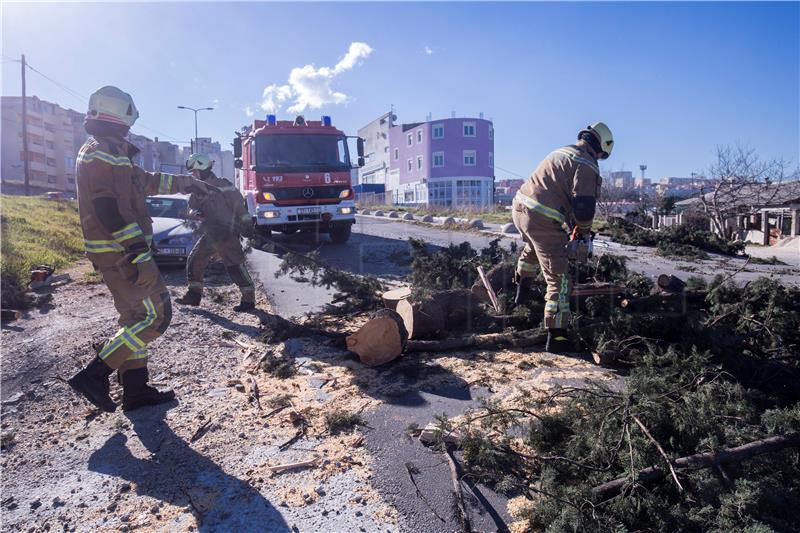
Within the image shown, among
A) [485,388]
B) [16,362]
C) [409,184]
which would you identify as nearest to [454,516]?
[485,388]

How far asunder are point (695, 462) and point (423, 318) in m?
2.72

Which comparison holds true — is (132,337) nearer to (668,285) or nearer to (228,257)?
(228,257)

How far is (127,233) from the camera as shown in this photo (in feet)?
12.0

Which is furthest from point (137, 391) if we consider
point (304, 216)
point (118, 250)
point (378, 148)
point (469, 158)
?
point (378, 148)

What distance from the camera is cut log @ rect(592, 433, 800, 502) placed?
240 centimetres

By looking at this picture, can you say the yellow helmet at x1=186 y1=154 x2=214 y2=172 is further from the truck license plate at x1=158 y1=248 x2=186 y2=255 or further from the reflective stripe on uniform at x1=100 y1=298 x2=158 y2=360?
the truck license plate at x1=158 y1=248 x2=186 y2=255

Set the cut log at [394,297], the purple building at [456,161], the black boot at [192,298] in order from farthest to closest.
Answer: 1. the purple building at [456,161]
2. the black boot at [192,298]
3. the cut log at [394,297]

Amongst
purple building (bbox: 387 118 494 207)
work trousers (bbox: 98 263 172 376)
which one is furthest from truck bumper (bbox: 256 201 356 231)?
purple building (bbox: 387 118 494 207)

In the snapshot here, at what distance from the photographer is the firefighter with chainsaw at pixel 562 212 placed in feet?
14.5

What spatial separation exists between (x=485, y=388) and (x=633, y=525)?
175cm

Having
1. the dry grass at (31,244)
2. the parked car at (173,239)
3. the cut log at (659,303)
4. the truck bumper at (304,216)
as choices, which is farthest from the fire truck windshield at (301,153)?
the cut log at (659,303)

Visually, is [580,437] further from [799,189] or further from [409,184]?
[409,184]

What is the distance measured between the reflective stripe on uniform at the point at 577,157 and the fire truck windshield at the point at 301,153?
25.9 feet

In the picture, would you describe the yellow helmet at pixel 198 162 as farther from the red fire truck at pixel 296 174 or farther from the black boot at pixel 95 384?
the red fire truck at pixel 296 174
